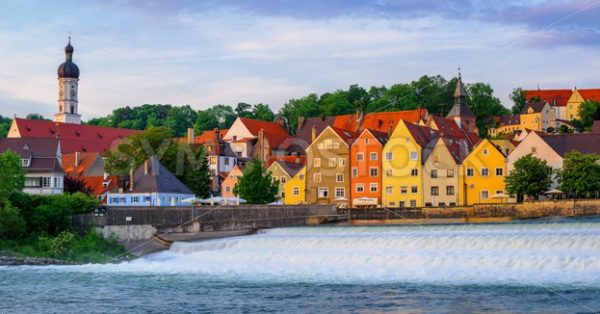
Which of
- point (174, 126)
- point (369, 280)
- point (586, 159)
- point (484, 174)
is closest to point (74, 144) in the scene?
point (174, 126)

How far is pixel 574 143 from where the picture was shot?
77750 millimetres

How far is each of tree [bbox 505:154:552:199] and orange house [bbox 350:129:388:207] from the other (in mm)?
15325

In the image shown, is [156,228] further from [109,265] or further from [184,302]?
[184,302]

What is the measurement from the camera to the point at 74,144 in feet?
432

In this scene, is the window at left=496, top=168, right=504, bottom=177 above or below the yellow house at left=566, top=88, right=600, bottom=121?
below

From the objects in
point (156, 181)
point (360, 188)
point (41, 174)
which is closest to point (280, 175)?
point (360, 188)

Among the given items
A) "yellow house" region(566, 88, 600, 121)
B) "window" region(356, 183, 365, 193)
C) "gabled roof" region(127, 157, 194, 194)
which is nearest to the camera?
"gabled roof" region(127, 157, 194, 194)

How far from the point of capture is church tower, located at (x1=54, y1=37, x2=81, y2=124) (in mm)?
154000

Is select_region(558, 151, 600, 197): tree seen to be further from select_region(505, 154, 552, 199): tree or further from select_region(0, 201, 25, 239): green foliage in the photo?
select_region(0, 201, 25, 239): green foliage

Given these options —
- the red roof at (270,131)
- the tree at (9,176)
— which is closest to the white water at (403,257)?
the tree at (9,176)

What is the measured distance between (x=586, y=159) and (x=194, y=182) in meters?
35.4

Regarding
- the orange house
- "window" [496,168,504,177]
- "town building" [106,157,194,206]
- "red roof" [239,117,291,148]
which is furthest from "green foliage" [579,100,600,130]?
"town building" [106,157,194,206]

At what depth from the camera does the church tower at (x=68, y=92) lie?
15400 centimetres

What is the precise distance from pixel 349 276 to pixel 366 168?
47.7 m
